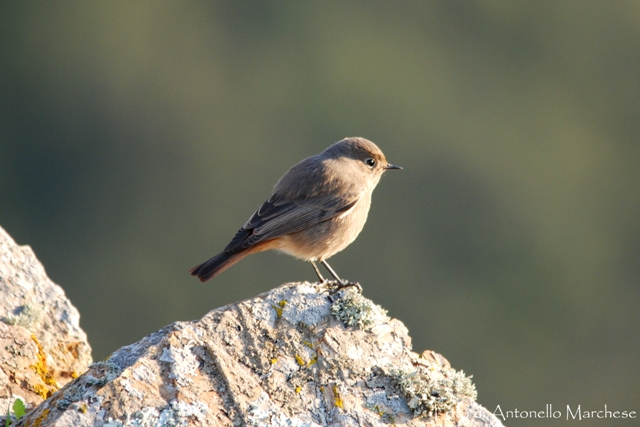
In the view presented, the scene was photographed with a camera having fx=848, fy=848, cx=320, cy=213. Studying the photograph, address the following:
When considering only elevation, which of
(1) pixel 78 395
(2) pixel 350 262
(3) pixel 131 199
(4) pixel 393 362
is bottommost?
(1) pixel 78 395

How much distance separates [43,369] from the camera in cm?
596

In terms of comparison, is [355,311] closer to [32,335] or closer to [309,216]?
[32,335]

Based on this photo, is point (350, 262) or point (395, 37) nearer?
point (350, 262)

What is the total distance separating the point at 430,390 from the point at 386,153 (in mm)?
33698

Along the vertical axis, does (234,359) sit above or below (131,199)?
below

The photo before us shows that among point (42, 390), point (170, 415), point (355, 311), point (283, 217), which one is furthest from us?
point (283, 217)

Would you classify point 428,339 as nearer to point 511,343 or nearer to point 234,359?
point 511,343

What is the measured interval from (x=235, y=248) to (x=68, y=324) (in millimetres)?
1846

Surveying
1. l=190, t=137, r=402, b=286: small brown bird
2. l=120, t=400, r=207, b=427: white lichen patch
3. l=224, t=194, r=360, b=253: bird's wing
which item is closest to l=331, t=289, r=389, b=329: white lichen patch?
l=120, t=400, r=207, b=427: white lichen patch

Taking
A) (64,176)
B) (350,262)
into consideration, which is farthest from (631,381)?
(64,176)

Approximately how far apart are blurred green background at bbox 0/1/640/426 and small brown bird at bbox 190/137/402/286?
2015 centimetres

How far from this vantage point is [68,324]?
6582 millimetres

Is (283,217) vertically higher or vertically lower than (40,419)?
higher

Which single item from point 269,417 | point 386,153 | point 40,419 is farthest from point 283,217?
point 386,153
